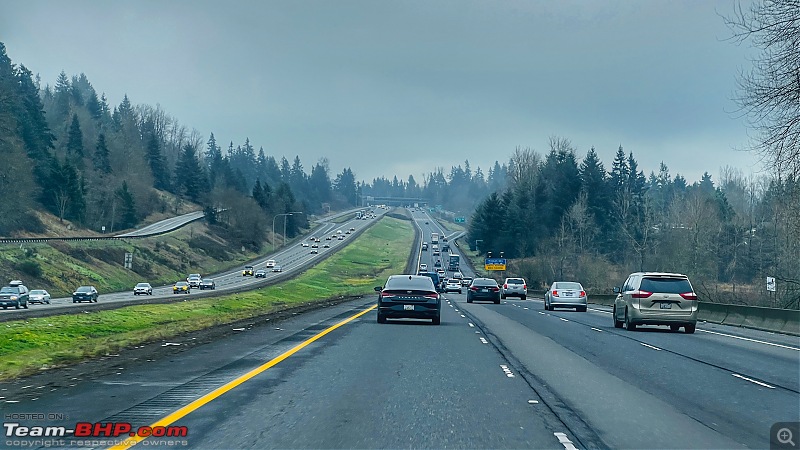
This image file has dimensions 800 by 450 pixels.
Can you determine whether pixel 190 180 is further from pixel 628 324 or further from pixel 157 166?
pixel 628 324

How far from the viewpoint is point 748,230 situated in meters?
106

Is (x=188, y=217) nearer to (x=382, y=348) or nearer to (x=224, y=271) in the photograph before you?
(x=224, y=271)

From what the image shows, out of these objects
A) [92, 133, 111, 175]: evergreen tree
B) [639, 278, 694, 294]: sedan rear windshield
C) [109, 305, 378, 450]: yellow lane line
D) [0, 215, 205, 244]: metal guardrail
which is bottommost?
[109, 305, 378, 450]: yellow lane line

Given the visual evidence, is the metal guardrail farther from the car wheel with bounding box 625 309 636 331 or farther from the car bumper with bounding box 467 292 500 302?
the car wheel with bounding box 625 309 636 331

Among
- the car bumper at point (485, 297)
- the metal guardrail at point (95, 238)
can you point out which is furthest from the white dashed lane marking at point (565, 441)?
the metal guardrail at point (95, 238)

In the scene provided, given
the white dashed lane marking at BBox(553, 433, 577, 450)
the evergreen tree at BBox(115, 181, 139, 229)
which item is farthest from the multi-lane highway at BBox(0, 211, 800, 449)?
the evergreen tree at BBox(115, 181, 139, 229)
